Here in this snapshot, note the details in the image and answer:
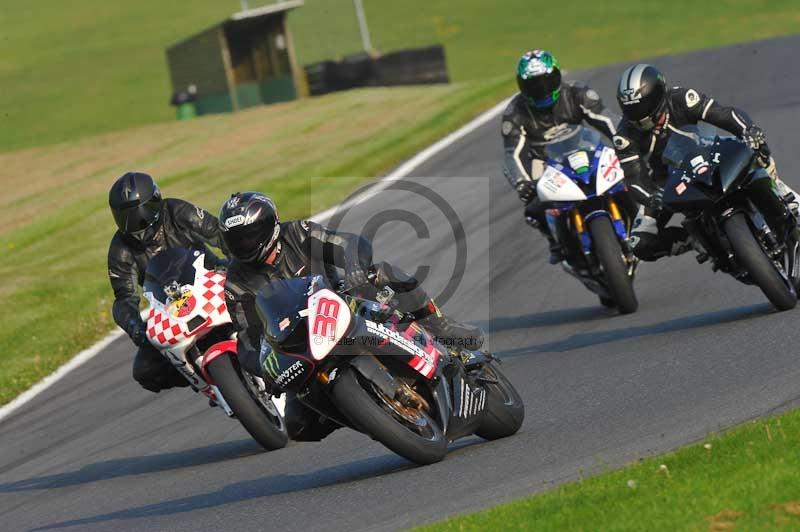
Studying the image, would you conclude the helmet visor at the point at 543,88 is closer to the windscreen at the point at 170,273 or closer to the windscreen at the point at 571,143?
the windscreen at the point at 571,143

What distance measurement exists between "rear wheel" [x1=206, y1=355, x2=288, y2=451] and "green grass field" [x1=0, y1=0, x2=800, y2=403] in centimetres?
468

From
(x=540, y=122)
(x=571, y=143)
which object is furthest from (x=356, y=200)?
(x=571, y=143)

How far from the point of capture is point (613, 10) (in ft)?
149

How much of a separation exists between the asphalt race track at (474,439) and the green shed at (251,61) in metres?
18.8

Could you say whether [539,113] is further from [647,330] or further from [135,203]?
[135,203]

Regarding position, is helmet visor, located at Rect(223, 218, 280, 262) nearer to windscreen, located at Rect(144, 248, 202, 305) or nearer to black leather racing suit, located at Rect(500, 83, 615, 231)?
windscreen, located at Rect(144, 248, 202, 305)

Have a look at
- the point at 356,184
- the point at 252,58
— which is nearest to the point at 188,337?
the point at 356,184

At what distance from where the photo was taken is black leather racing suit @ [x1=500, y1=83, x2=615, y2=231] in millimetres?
11906

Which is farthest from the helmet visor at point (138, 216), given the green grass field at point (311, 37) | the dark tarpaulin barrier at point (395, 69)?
the green grass field at point (311, 37)

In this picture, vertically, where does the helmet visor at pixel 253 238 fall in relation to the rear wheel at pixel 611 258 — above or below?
above

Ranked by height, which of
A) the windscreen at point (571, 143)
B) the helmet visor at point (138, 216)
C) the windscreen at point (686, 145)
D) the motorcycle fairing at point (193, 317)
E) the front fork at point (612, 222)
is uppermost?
the helmet visor at point (138, 216)

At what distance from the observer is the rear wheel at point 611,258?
10.7m

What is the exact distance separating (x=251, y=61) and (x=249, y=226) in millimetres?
27622

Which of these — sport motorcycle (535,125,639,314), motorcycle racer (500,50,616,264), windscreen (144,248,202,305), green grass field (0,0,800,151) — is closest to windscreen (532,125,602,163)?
sport motorcycle (535,125,639,314)
